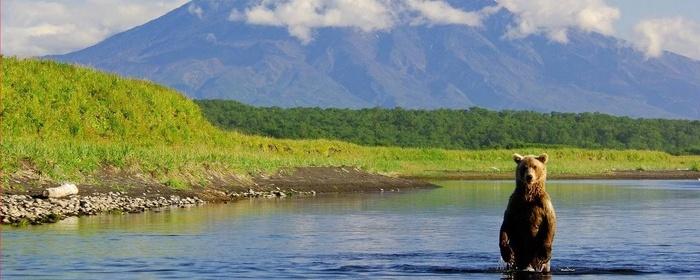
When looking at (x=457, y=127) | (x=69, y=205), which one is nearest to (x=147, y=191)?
(x=69, y=205)

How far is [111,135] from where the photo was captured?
58625 mm

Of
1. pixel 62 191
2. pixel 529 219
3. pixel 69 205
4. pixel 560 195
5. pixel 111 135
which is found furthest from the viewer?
Answer: pixel 111 135

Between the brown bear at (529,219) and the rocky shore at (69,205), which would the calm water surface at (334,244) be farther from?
the brown bear at (529,219)

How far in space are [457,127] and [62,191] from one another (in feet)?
400

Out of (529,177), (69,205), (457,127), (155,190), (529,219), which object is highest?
(457,127)

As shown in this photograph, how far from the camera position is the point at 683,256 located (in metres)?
26.1

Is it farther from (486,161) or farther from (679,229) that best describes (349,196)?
(486,161)

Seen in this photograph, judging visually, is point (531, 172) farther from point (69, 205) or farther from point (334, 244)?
point (69, 205)

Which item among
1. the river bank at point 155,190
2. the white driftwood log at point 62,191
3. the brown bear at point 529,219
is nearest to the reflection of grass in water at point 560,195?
the river bank at point 155,190

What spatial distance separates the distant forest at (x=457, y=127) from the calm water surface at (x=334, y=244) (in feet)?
308

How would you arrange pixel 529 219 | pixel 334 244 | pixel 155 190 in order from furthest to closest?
pixel 155 190 → pixel 334 244 → pixel 529 219

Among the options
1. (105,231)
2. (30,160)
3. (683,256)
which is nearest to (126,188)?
(30,160)

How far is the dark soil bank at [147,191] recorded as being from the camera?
33.5 meters

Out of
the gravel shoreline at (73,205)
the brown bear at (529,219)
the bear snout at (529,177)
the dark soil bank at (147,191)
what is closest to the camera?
the bear snout at (529,177)
